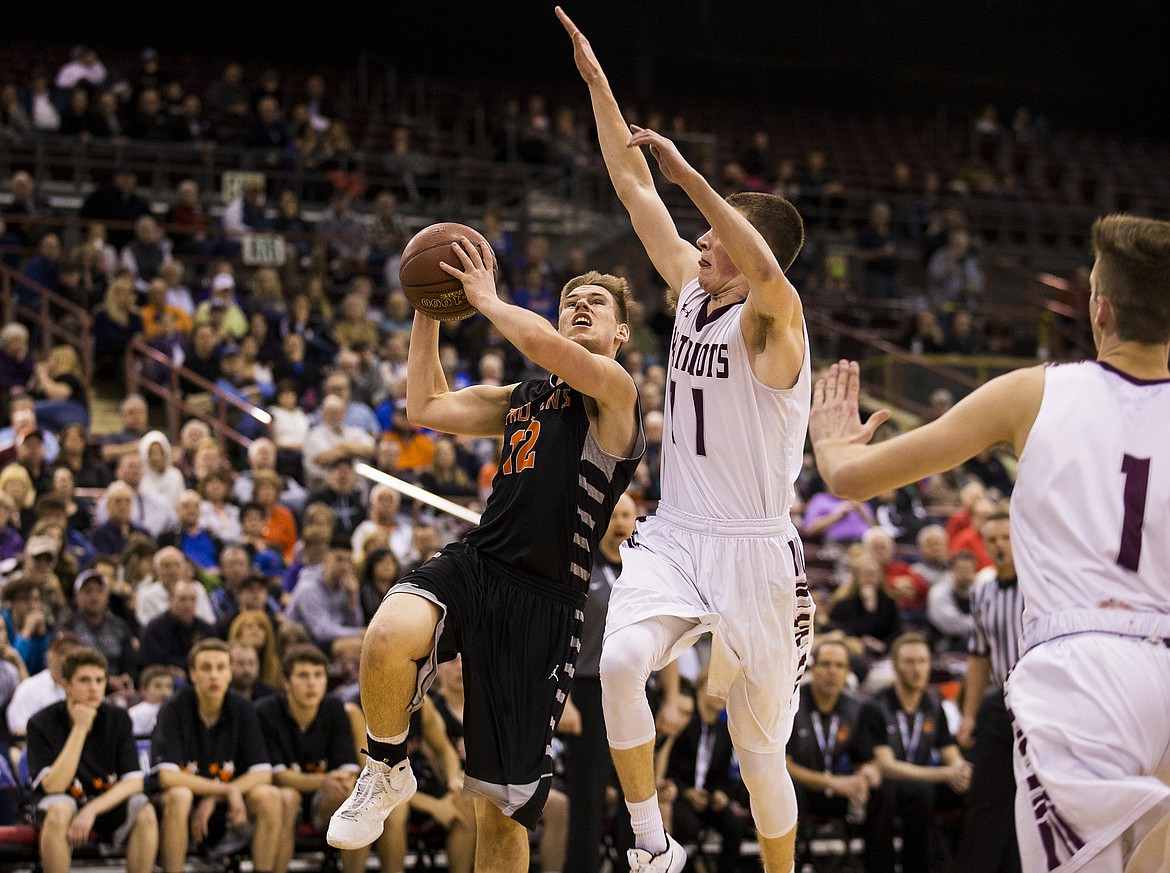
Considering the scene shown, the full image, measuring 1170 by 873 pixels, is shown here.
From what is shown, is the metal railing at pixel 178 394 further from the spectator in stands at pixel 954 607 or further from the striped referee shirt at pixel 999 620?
the striped referee shirt at pixel 999 620

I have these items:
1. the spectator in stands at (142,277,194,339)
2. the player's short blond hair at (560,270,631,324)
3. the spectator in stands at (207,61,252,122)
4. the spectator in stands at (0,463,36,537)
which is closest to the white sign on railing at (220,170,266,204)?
the spectator in stands at (207,61,252,122)

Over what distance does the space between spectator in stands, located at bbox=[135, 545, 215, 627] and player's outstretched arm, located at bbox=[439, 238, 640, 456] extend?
502cm

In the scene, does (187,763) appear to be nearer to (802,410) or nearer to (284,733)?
(284,733)

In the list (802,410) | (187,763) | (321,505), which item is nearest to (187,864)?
(187,763)

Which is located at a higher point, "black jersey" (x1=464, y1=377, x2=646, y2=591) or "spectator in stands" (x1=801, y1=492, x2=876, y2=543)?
"black jersey" (x1=464, y1=377, x2=646, y2=591)

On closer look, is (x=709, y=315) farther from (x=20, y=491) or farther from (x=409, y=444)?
(x=409, y=444)

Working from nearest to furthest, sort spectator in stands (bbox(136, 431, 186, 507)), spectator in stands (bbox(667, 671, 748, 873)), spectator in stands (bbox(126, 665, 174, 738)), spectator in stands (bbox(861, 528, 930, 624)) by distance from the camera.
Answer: spectator in stands (bbox(126, 665, 174, 738)) → spectator in stands (bbox(667, 671, 748, 873)) → spectator in stands (bbox(136, 431, 186, 507)) → spectator in stands (bbox(861, 528, 930, 624))

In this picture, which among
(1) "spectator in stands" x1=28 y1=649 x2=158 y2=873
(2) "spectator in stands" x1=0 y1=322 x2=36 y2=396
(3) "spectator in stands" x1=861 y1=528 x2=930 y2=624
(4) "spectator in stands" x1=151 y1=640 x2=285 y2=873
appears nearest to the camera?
(1) "spectator in stands" x1=28 y1=649 x2=158 y2=873

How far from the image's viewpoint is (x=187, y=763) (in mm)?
8469

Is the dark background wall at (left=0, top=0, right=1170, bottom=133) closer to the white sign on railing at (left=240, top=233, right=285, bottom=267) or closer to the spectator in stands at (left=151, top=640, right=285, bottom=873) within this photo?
the white sign on railing at (left=240, top=233, right=285, bottom=267)

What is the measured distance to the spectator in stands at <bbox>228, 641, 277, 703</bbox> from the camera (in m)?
9.17

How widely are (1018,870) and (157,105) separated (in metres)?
15.0

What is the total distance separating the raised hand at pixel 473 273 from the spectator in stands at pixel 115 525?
6.22 metres

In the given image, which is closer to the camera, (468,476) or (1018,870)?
(1018,870)
